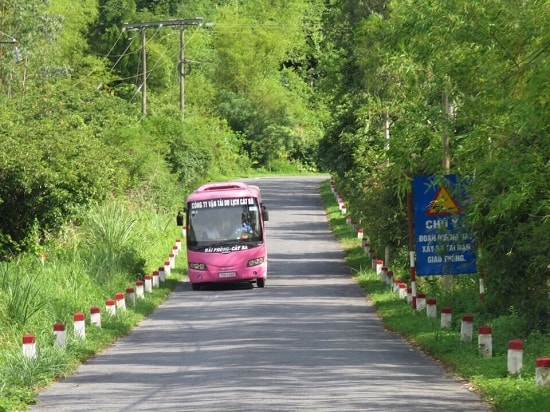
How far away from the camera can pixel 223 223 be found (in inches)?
1374

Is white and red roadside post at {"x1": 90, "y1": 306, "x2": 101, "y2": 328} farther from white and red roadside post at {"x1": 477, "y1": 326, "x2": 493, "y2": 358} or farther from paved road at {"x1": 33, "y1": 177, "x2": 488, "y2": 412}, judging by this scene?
white and red roadside post at {"x1": 477, "y1": 326, "x2": 493, "y2": 358}

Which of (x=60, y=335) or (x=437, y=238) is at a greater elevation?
A: (x=437, y=238)

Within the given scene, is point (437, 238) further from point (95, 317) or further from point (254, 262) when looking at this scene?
point (254, 262)

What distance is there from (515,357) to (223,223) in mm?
19857

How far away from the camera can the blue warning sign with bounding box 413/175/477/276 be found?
2428cm

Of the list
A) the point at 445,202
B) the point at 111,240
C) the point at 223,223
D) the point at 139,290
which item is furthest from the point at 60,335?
the point at 111,240

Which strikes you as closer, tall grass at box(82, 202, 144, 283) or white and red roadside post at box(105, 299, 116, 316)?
white and red roadside post at box(105, 299, 116, 316)

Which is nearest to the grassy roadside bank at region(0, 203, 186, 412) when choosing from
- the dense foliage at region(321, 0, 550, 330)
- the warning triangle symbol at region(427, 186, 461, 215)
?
the dense foliage at region(321, 0, 550, 330)

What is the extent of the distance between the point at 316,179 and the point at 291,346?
64292 millimetres

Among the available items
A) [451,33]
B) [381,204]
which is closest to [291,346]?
[451,33]

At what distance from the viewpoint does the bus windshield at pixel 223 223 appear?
3469 centimetres

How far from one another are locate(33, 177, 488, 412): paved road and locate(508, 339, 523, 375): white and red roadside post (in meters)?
→ 0.70

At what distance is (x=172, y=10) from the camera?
93.3 m

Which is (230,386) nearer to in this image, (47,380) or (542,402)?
(47,380)
